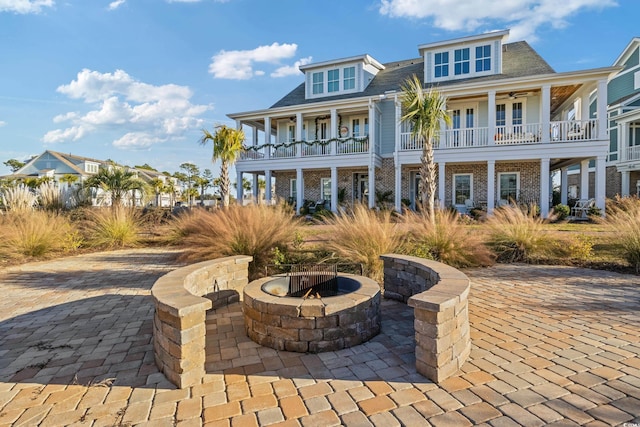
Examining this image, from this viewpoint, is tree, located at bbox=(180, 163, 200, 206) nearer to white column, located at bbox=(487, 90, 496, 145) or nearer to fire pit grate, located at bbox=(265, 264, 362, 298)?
white column, located at bbox=(487, 90, 496, 145)

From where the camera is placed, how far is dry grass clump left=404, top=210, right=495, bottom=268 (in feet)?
21.5

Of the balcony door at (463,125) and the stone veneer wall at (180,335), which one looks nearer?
the stone veneer wall at (180,335)

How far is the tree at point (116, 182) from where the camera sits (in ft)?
47.8

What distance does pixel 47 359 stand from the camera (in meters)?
3.04

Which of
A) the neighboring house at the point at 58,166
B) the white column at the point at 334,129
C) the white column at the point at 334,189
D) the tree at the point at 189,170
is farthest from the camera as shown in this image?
the tree at the point at 189,170

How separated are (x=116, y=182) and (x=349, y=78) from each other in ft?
41.1

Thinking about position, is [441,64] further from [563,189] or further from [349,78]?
[563,189]

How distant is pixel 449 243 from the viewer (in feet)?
21.5

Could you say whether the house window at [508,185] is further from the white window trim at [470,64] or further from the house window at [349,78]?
the house window at [349,78]

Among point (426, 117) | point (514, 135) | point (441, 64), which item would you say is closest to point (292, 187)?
point (441, 64)

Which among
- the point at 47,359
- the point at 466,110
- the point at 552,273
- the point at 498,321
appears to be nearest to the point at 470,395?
the point at 498,321

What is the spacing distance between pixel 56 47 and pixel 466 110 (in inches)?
624

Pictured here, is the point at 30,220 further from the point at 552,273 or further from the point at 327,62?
the point at 327,62

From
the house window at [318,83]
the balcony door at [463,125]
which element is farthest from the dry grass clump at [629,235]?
the house window at [318,83]
